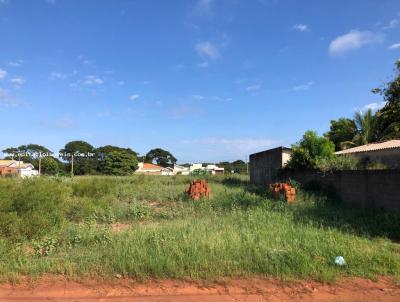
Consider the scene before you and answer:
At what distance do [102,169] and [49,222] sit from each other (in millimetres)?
66861

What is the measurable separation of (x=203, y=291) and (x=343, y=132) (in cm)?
3321

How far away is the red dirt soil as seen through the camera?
5.05m

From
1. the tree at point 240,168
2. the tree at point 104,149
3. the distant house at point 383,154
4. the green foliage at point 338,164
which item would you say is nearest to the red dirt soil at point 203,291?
the green foliage at point 338,164

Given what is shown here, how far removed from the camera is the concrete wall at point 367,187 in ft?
36.5

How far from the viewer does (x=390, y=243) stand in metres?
7.68

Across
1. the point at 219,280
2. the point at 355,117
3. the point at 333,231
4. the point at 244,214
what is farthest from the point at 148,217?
the point at 355,117

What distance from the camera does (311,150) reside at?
19359mm

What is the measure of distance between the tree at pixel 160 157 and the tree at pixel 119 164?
4382cm

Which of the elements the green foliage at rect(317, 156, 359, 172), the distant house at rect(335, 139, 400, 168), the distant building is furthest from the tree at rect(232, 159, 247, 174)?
the green foliage at rect(317, 156, 359, 172)

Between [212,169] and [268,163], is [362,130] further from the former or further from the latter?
[212,169]

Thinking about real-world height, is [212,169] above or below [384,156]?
above

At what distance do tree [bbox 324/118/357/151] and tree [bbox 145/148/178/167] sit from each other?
82294 mm

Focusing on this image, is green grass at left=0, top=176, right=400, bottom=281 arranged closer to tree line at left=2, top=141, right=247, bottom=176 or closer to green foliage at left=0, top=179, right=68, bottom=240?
green foliage at left=0, top=179, right=68, bottom=240

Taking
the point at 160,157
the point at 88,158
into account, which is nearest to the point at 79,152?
the point at 88,158
